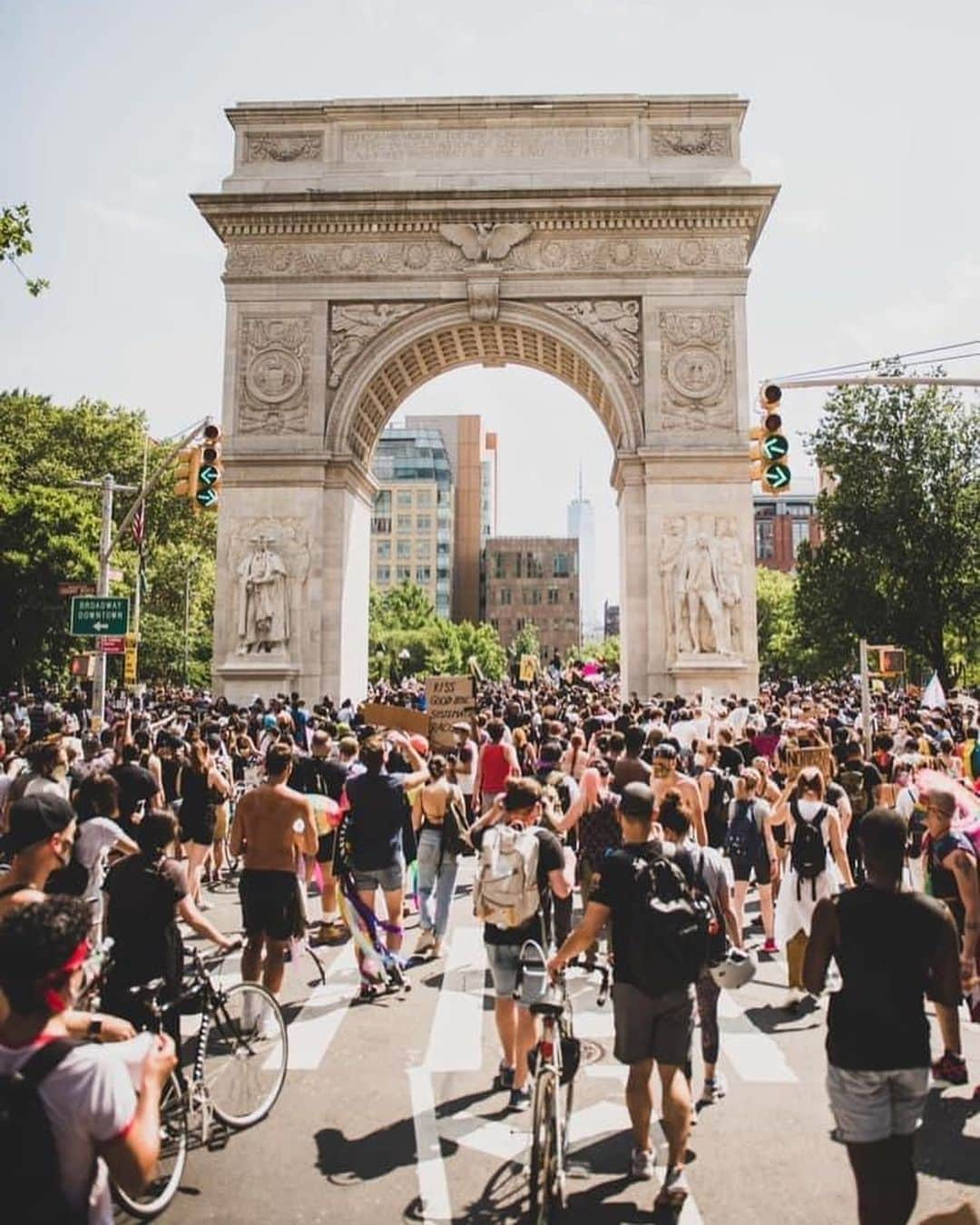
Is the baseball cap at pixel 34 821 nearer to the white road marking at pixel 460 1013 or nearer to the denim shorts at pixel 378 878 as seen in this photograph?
the white road marking at pixel 460 1013

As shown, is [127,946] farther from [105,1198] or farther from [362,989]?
[362,989]

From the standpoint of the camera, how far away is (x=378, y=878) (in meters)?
7.96

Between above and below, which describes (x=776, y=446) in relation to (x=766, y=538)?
below

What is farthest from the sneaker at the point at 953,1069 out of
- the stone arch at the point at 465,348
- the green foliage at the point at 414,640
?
the green foliage at the point at 414,640

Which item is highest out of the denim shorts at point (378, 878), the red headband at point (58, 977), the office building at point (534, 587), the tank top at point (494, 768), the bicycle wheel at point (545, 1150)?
the office building at point (534, 587)

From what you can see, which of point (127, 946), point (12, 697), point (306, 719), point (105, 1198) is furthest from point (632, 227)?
point (105, 1198)

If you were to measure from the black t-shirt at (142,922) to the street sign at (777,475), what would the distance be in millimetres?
9047

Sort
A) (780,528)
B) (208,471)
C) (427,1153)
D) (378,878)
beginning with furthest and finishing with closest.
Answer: (780,528)
(208,471)
(378,878)
(427,1153)

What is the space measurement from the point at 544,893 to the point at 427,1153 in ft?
5.71

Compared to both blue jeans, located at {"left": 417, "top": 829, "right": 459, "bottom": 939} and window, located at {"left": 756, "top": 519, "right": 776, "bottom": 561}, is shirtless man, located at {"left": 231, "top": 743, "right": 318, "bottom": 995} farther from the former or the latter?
window, located at {"left": 756, "top": 519, "right": 776, "bottom": 561}

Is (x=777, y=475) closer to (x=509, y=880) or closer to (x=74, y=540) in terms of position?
(x=509, y=880)

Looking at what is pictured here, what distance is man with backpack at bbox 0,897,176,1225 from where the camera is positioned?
2.50m

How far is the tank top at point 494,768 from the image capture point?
11367 millimetres

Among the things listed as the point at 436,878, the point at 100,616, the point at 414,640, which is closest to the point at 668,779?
the point at 436,878
